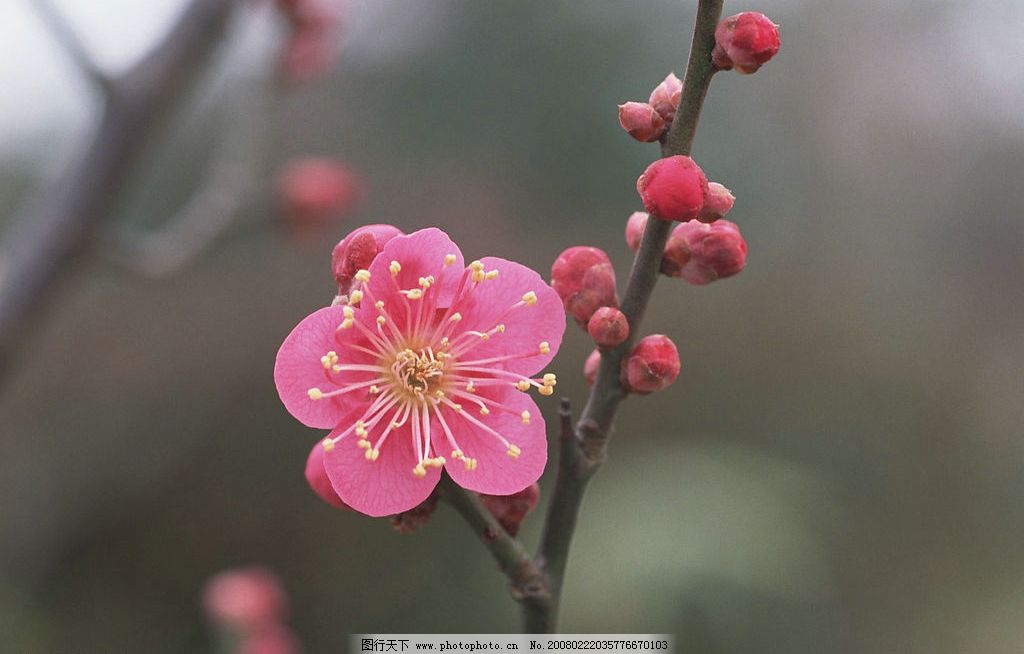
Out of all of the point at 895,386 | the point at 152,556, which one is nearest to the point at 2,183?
the point at 152,556

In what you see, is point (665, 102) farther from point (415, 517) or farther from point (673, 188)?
point (415, 517)

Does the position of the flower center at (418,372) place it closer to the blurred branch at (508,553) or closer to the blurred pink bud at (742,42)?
the blurred branch at (508,553)

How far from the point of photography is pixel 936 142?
486cm

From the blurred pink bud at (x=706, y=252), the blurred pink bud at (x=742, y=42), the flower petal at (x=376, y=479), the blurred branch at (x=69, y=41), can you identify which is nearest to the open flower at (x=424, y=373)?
the flower petal at (x=376, y=479)

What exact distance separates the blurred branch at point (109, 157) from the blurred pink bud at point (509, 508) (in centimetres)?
103

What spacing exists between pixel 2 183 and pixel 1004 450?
198 inches

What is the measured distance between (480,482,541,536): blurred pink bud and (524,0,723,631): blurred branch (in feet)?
0.13

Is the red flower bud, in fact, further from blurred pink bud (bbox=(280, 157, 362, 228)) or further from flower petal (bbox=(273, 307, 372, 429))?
blurred pink bud (bbox=(280, 157, 362, 228))

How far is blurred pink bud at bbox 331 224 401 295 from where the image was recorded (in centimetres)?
66

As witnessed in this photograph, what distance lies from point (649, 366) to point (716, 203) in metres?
0.13

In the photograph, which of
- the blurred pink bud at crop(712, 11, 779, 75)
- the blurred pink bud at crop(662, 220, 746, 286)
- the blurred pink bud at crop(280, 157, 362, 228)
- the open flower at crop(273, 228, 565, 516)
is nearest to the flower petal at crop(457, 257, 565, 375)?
the open flower at crop(273, 228, 565, 516)

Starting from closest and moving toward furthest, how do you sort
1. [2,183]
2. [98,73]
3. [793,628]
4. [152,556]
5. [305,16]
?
[98,73], [305,16], [793,628], [152,556], [2,183]

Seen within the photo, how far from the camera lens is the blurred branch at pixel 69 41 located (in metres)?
1.20

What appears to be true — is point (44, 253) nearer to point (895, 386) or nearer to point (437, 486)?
point (437, 486)
